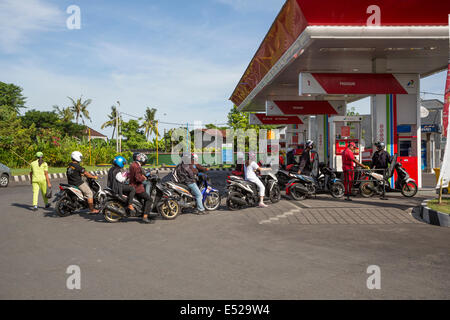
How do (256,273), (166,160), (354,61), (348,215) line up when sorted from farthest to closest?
(166,160), (354,61), (348,215), (256,273)

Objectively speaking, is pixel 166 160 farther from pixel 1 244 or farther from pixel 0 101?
pixel 1 244

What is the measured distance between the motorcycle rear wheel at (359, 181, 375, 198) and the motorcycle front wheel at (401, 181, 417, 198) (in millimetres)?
962

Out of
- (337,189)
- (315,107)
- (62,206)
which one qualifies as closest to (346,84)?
(337,189)

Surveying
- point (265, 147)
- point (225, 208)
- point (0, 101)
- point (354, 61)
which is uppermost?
point (0, 101)

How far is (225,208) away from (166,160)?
30.8 m

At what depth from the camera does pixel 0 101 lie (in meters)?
51.9

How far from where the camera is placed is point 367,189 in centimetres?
1167

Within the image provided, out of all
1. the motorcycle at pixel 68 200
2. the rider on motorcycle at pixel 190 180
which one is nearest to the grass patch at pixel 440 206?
the rider on motorcycle at pixel 190 180

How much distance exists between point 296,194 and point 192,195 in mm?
3648

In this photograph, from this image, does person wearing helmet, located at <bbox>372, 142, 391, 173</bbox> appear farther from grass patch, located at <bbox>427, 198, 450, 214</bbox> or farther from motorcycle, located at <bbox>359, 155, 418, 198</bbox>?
grass patch, located at <bbox>427, 198, 450, 214</bbox>

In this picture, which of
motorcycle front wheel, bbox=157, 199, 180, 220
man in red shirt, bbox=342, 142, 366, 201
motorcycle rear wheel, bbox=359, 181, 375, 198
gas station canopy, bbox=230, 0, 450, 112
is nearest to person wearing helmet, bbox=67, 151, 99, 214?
motorcycle front wheel, bbox=157, 199, 180, 220

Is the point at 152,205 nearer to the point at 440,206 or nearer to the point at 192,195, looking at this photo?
the point at 192,195

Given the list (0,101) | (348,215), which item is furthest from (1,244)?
(0,101)
